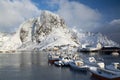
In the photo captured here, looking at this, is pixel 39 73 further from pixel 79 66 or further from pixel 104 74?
pixel 104 74

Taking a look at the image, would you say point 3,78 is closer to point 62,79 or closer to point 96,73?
point 62,79

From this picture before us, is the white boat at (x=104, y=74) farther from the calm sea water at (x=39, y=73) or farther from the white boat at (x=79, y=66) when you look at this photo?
the white boat at (x=79, y=66)

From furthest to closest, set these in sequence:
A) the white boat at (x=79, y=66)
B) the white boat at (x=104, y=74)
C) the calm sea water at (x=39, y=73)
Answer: the white boat at (x=79, y=66) → the calm sea water at (x=39, y=73) → the white boat at (x=104, y=74)

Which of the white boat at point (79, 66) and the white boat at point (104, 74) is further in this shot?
the white boat at point (79, 66)

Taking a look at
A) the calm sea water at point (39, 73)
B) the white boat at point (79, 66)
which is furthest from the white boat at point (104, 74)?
the white boat at point (79, 66)

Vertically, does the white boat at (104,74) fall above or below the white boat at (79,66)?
below

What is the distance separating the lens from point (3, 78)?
5625cm

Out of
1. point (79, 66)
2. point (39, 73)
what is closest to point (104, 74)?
point (79, 66)

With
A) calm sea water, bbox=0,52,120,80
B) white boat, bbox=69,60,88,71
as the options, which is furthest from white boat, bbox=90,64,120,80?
white boat, bbox=69,60,88,71

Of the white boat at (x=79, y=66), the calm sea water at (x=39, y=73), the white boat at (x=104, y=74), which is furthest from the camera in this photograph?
the white boat at (x=79, y=66)

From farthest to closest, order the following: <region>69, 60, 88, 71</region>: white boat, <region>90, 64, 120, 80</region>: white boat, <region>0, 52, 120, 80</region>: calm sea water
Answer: <region>69, 60, 88, 71</region>: white boat < <region>0, 52, 120, 80</region>: calm sea water < <region>90, 64, 120, 80</region>: white boat

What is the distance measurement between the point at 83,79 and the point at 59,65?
96.0 feet

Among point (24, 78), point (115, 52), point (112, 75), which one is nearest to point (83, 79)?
point (112, 75)

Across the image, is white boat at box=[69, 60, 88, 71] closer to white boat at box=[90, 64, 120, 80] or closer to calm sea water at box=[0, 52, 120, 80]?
calm sea water at box=[0, 52, 120, 80]
